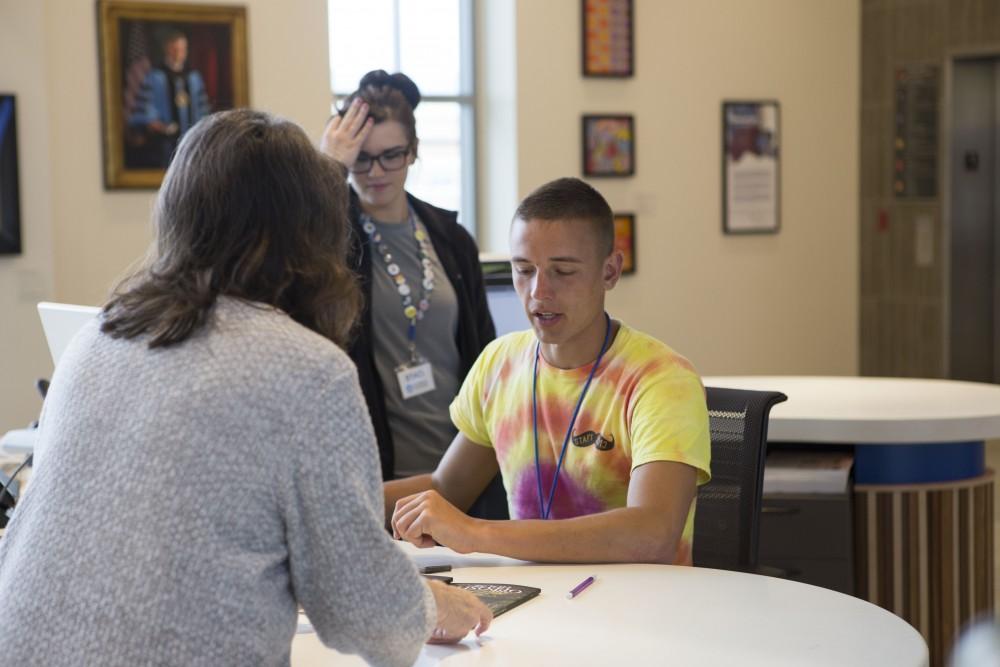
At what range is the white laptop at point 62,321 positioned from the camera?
81.1 inches

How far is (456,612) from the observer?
1462mm

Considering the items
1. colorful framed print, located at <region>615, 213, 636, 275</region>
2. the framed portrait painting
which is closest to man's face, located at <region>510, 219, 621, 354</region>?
the framed portrait painting

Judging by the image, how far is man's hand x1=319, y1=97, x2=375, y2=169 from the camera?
2721 mm

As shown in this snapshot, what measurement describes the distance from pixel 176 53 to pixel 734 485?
3963 mm

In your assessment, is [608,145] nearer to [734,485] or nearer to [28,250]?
[28,250]

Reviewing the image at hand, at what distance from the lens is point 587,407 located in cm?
214

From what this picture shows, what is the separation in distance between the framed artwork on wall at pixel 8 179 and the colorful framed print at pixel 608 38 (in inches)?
113

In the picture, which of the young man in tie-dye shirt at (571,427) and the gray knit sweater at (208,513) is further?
the young man in tie-dye shirt at (571,427)

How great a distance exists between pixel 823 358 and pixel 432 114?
2811 mm

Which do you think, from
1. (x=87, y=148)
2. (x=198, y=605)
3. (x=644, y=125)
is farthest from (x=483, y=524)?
(x=644, y=125)

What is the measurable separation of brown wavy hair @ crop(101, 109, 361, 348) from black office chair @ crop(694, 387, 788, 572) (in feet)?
3.95

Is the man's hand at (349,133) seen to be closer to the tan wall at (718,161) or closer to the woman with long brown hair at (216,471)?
the woman with long brown hair at (216,471)

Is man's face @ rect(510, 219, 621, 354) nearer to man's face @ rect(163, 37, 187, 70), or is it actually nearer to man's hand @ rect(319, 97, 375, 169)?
man's hand @ rect(319, 97, 375, 169)

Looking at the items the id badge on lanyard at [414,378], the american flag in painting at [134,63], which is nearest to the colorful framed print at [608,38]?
the american flag in painting at [134,63]
